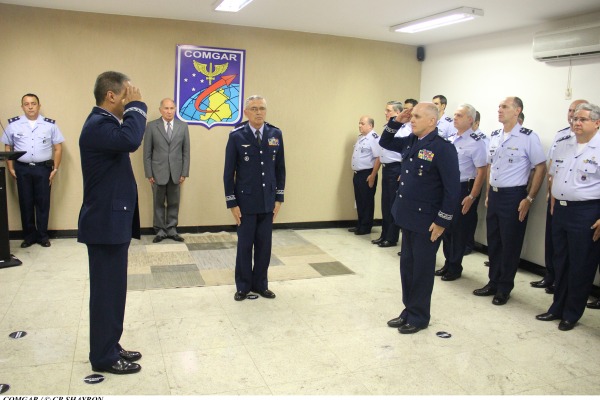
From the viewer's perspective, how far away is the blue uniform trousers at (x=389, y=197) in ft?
21.2

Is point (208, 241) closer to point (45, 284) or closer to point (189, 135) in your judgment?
point (189, 135)

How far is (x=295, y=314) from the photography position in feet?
13.3

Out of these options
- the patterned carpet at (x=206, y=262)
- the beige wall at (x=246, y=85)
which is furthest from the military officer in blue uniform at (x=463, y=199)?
the beige wall at (x=246, y=85)

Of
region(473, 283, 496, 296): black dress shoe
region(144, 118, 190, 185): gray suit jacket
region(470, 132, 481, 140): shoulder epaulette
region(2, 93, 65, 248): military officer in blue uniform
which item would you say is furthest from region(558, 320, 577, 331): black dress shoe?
region(2, 93, 65, 248): military officer in blue uniform

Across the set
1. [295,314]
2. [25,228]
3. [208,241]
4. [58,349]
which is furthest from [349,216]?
[58,349]

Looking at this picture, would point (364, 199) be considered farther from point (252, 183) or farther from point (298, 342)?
point (298, 342)

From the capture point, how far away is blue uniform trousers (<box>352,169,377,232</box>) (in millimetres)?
7074

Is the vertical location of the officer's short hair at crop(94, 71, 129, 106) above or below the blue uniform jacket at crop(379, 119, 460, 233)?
above

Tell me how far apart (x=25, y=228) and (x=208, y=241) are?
2137 mm

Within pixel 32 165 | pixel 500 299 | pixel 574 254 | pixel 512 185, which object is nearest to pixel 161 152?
pixel 32 165

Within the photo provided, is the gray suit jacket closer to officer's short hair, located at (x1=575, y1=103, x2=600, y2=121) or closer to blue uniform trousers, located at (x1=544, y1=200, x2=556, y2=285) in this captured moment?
blue uniform trousers, located at (x1=544, y1=200, x2=556, y2=285)

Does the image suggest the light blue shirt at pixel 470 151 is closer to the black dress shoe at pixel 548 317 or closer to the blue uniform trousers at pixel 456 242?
the blue uniform trousers at pixel 456 242

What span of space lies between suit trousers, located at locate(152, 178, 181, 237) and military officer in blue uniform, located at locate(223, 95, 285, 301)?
233cm

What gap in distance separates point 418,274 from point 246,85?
4.13 metres
